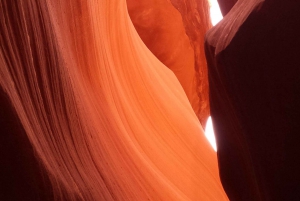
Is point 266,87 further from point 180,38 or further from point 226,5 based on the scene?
point 180,38

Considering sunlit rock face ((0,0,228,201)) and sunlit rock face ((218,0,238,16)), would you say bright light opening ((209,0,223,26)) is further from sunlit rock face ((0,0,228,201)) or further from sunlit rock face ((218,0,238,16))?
sunlit rock face ((218,0,238,16))

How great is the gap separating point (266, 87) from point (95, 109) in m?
0.46

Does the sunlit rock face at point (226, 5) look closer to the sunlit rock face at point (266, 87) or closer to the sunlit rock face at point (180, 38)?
the sunlit rock face at point (266, 87)

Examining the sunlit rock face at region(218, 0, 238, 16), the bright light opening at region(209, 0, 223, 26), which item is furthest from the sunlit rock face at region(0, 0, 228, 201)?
the bright light opening at region(209, 0, 223, 26)

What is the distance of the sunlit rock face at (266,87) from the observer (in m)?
0.61

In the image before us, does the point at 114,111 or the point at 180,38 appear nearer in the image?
the point at 114,111

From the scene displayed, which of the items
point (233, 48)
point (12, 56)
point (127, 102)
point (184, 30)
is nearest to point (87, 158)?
point (12, 56)

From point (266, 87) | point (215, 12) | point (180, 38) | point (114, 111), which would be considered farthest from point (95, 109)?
point (215, 12)

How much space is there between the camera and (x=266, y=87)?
64cm

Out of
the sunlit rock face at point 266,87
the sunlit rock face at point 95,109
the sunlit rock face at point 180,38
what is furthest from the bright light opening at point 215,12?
the sunlit rock face at point 266,87

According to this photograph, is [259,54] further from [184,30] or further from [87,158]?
[184,30]

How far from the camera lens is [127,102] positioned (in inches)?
48.5

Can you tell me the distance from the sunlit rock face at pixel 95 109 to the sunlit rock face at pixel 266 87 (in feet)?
0.95

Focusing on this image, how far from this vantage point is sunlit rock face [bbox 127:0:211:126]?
221cm
